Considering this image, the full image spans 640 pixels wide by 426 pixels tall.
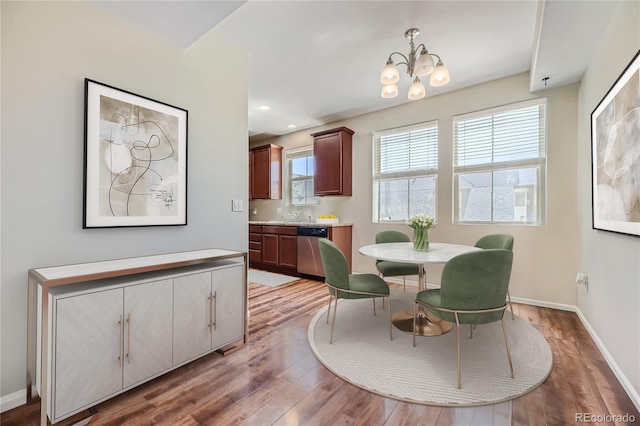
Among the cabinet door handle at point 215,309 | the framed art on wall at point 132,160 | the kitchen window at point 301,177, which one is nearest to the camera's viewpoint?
the framed art on wall at point 132,160

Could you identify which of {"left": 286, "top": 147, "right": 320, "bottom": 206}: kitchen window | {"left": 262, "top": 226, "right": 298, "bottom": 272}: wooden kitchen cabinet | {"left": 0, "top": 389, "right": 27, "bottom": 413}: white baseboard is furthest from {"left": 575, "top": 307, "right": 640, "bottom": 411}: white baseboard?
{"left": 286, "top": 147, "right": 320, "bottom": 206}: kitchen window

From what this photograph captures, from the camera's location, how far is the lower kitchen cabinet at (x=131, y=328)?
53.4 inches

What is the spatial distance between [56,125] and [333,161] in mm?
3457

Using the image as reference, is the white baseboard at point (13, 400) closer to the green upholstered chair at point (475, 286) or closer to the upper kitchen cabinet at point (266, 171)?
the green upholstered chair at point (475, 286)

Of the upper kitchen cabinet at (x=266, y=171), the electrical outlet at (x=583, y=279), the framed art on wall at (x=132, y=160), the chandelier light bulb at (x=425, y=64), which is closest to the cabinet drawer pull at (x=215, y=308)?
the framed art on wall at (x=132, y=160)

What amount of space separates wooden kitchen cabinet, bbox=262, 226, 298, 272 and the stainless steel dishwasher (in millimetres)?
121

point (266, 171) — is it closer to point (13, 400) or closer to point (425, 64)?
point (425, 64)

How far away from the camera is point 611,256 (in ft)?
6.57

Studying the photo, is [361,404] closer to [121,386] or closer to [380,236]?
[121,386]

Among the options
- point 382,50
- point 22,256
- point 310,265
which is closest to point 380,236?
point 310,265

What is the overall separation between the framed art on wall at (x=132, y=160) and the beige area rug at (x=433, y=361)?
5.30ft

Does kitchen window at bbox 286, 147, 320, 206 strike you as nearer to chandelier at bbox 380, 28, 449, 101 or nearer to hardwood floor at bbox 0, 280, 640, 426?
chandelier at bbox 380, 28, 449, 101

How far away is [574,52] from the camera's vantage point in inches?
93.4

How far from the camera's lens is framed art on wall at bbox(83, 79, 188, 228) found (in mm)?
1771
